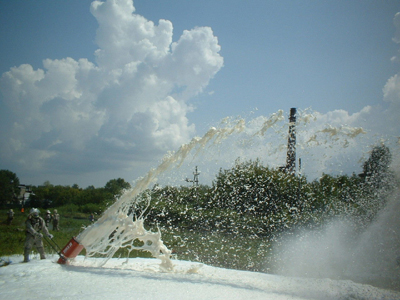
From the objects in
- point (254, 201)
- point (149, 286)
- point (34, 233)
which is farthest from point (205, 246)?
→ point (149, 286)

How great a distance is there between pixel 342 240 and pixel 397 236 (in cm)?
436

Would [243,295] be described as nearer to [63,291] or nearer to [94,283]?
[94,283]

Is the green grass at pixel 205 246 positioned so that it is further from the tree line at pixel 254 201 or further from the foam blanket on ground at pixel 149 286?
the foam blanket on ground at pixel 149 286

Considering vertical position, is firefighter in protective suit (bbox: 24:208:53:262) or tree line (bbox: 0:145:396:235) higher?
tree line (bbox: 0:145:396:235)

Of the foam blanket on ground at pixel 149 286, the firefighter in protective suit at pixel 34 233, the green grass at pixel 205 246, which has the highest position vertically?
the firefighter in protective suit at pixel 34 233

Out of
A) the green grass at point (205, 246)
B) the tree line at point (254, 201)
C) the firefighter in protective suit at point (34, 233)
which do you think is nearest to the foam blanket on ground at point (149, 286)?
the firefighter in protective suit at point (34, 233)

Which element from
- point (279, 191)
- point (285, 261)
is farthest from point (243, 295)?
point (279, 191)

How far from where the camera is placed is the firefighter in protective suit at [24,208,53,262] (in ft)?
22.1

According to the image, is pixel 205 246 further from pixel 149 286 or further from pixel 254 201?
pixel 149 286

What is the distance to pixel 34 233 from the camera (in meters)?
6.86

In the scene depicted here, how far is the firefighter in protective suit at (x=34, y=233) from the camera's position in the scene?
675 cm

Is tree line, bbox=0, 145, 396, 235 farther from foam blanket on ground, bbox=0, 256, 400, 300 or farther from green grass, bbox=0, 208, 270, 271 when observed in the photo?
foam blanket on ground, bbox=0, 256, 400, 300

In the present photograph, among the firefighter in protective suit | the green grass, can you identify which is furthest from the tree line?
the firefighter in protective suit

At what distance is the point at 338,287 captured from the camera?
6.75m
